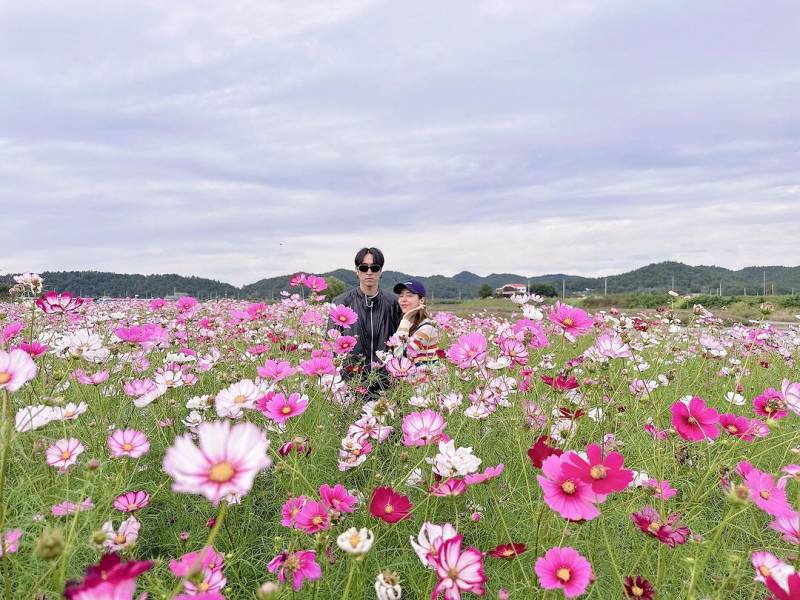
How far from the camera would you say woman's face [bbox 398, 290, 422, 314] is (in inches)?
142

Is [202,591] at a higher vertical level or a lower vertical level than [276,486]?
higher

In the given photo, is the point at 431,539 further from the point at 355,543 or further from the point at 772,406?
the point at 772,406

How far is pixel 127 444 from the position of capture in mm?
1353

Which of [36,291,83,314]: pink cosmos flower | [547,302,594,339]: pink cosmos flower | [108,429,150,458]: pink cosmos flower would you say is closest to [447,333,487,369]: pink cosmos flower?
[547,302,594,339]: pink cosmos flower

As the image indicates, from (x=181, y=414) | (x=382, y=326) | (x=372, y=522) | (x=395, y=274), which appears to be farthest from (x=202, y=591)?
(x=395, y=274)

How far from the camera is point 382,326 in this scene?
3.59m

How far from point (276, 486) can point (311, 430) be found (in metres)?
0.24

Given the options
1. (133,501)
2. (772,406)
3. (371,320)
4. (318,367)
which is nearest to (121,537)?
(133,501)

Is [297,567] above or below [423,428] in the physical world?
below

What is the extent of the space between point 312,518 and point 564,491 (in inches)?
20.4

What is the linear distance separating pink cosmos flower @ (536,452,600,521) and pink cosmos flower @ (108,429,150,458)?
1.01m

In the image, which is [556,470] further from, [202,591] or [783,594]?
[202,591]

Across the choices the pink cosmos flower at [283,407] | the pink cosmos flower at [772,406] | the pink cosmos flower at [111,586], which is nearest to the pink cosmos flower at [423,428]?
the pink cosmos flower at [283,407]

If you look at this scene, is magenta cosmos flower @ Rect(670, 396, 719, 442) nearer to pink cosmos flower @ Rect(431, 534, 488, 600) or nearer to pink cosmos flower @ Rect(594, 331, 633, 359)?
pink cosmos flower @ Rect(594, 331, 633, 359)
